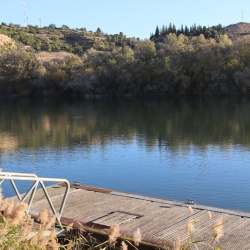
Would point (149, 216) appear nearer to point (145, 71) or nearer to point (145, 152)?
point (145, 152)

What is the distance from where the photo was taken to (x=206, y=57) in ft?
161

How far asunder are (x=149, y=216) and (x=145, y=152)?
10.3m

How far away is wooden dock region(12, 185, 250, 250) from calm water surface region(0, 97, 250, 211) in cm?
261

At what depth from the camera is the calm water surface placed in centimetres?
1280

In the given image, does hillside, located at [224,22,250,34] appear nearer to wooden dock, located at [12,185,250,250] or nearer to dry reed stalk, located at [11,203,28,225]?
wooden dock, located at [12,185,250,250]

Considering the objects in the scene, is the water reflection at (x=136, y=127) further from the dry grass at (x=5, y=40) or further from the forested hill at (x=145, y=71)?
the dry grass at (x=5, y=40)

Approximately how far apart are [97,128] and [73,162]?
9258 millimetres

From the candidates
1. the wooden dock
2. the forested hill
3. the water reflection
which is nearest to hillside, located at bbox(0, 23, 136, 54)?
the forested hill

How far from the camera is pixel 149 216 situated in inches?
314

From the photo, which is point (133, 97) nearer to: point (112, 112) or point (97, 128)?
point (112, 112)

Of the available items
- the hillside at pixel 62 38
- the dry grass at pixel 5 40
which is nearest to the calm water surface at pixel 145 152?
the dry grass at pixel 5 40

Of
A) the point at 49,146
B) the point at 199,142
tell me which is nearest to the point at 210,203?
the point at 199,142

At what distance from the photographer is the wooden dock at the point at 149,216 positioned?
22.5 feet

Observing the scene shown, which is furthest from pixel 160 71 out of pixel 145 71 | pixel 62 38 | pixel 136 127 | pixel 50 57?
pixel 62 38
